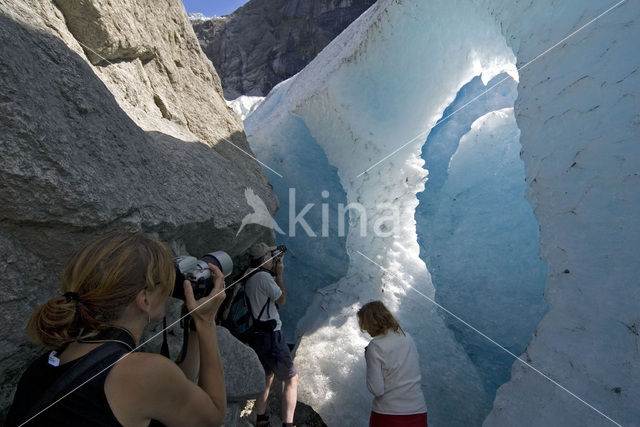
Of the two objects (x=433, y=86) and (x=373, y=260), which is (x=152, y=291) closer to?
(x=373, y=260)

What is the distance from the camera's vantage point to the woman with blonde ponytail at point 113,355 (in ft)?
2.19

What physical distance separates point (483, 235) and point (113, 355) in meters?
3.30

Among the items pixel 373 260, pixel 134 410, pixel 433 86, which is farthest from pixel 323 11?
pixel 134 410

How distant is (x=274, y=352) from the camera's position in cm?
236

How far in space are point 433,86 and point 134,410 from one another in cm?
385

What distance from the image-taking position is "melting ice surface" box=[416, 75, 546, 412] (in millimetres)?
2916

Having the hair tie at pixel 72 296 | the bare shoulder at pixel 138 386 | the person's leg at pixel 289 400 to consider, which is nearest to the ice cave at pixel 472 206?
the person's leg at pixel 289 400

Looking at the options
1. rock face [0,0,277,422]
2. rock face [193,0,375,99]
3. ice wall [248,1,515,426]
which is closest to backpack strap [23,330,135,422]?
rock face [0,0,277,422]

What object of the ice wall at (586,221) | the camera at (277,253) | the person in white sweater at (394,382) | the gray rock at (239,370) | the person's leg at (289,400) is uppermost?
the ice wall at (586,221)

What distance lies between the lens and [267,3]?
16.6m

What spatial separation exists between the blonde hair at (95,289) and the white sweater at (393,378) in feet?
4.17

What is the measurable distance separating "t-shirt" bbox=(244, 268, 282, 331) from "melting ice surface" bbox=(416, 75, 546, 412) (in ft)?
5.69

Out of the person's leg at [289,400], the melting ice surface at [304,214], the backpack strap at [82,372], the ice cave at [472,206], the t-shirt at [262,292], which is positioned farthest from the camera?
the melting ice surface at [304,214]

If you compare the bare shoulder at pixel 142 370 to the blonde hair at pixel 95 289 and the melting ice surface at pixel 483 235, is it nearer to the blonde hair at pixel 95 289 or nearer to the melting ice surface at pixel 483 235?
the blonde hair at pixel 95 289
